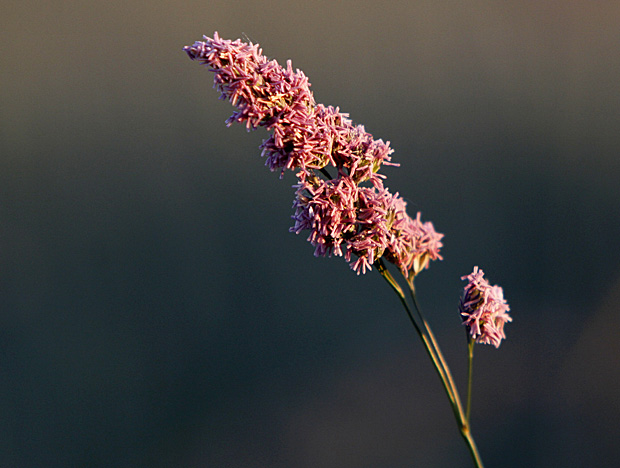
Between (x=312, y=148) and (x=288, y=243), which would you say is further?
(x=288, y=243)

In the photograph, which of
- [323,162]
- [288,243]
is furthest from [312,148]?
[288,243]

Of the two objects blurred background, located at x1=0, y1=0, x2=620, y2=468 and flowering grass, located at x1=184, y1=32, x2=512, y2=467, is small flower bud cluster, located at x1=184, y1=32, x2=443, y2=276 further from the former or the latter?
blurred background, located at x1=0, y1=0, x2=620, y2=468

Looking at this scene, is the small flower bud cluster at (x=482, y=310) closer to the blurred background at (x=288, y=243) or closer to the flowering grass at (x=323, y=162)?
the flowering grass at (x=323, y=162)

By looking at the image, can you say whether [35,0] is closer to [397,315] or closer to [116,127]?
[116,127]

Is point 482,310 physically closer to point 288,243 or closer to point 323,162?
point 323,162

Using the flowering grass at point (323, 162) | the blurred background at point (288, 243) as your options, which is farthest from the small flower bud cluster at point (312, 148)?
the blurred background at point (288, 243)

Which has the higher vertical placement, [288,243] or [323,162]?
[288,243]

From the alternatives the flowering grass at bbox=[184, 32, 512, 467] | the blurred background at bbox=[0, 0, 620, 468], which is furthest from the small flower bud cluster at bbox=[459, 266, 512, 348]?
the blurred background at bbox=[0, 0, 620, 468]

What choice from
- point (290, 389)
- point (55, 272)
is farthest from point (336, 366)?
point (55, 272)
